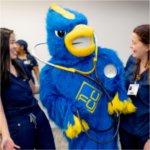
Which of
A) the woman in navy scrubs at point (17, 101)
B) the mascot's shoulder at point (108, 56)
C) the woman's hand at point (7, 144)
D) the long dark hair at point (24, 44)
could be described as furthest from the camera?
the long dark hair at point (24, 44)

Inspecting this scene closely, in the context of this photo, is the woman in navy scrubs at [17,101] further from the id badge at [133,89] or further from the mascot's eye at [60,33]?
the id badge at [133,89]

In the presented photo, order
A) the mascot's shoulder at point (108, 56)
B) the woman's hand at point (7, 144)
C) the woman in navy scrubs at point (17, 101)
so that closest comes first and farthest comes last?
the woman's hand at point (7, 144)
the woman in navy scrubs at point (17, 101)
the mascot's shoulder at point (108, 56)

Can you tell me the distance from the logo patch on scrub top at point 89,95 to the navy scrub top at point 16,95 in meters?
0.28

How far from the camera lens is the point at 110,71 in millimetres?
2023

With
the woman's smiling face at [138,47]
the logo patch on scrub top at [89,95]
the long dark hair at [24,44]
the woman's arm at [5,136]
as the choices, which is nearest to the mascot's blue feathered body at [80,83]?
the logo patch on scrub top at [89,95]

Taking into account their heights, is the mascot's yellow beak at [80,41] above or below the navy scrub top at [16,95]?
above

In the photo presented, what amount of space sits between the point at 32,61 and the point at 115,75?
6.26 feet

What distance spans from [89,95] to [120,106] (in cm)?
19

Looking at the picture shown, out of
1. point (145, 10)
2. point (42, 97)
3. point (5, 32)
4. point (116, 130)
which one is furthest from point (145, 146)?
point (145, 10)

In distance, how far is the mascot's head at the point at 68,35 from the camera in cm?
195

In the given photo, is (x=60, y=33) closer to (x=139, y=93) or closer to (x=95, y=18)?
(x=139, y=93)

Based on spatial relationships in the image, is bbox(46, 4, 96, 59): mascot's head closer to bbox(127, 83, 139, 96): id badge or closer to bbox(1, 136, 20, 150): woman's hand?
bbox(127, 83, 139, 96): id badge

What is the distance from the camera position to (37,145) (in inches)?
84.6

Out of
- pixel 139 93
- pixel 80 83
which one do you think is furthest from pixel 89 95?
pixel 139 93
